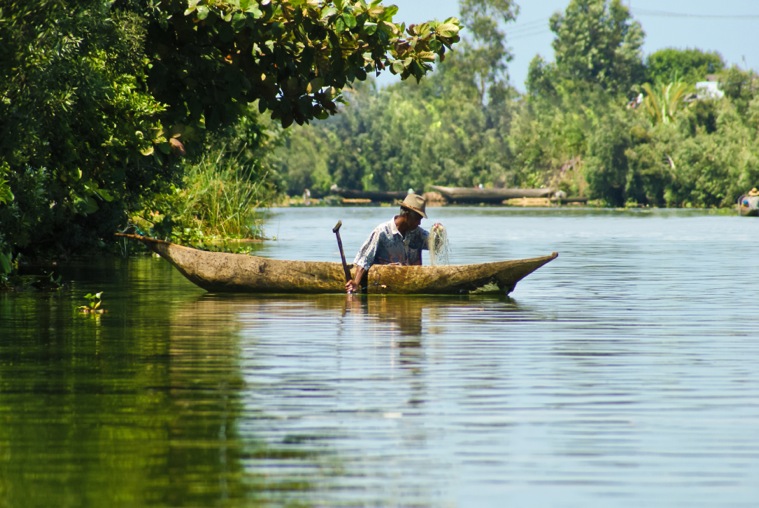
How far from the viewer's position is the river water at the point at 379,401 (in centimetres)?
700

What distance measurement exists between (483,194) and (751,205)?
31.7m

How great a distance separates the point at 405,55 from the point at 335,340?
242 inches

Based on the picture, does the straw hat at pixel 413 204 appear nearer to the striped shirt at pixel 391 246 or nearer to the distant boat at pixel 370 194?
the striped shirt at pixel 391 246

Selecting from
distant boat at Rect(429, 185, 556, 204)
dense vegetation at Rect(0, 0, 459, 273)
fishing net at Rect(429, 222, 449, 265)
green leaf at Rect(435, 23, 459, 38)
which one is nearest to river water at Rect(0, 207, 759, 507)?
fishing net at Rect(429, 222, 449, 265)

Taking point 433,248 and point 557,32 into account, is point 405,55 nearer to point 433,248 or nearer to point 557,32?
point 433,248

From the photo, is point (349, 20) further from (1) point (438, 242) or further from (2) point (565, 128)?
(2) point (565, 128)

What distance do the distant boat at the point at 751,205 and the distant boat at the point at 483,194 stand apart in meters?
27.9

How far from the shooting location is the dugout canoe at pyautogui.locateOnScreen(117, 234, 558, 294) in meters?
18.7

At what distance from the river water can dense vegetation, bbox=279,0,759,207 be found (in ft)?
180

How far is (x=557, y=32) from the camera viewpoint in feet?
398

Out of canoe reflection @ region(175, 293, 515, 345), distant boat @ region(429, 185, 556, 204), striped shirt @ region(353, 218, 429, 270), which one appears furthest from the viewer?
distant boat @ region(429, 185, 556, 204)

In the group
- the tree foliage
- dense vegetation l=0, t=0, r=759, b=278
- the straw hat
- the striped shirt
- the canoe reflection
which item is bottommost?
the canoe reflection

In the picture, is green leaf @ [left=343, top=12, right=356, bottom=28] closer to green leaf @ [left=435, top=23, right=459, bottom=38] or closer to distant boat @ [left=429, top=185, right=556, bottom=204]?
green leaf @ [left=435, top=23, right=459, bottom=38]

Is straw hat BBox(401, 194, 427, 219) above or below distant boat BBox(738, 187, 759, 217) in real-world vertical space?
above
